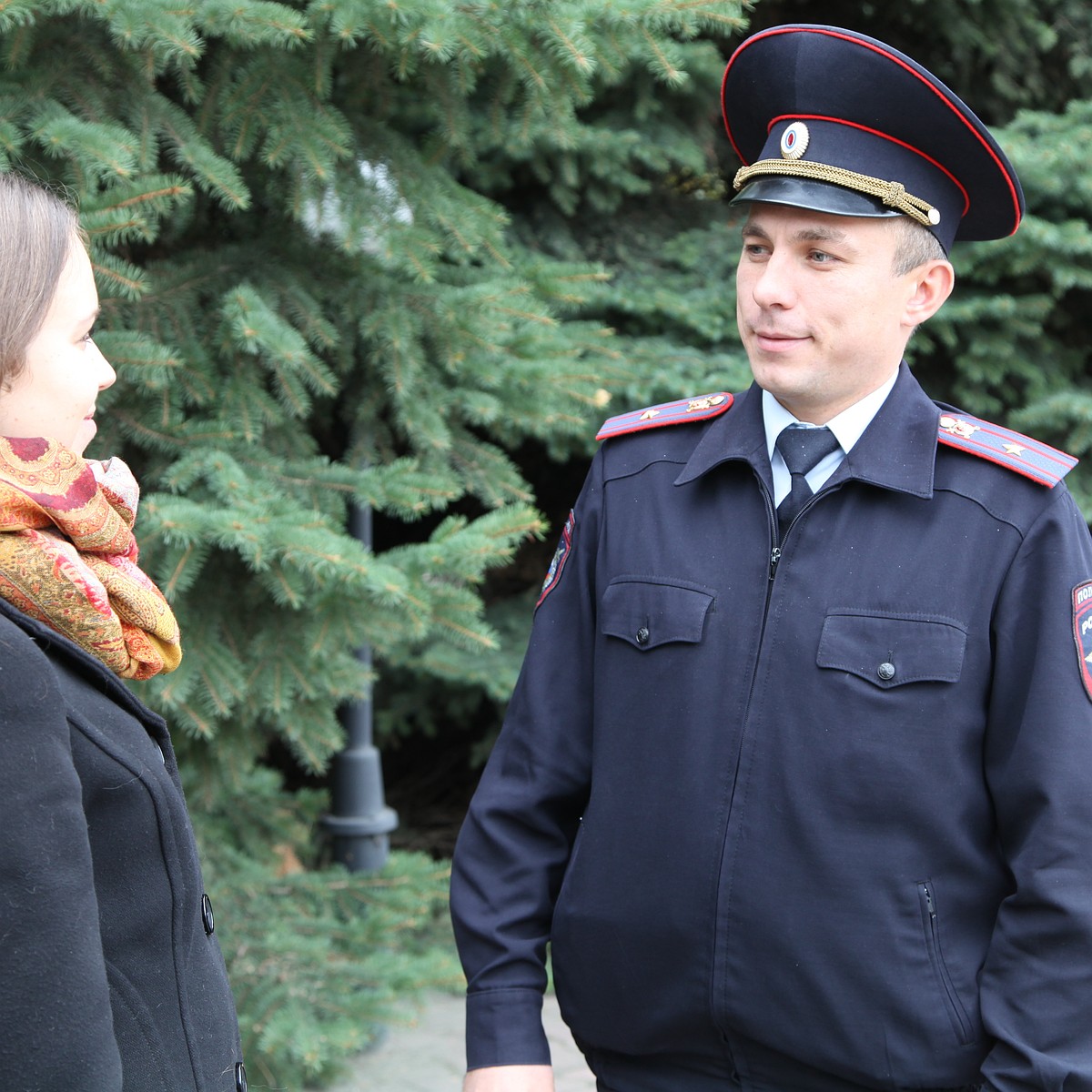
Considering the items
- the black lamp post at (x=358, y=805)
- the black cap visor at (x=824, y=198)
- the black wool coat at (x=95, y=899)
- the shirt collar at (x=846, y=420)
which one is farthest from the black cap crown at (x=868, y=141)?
Result: the black lamp post at (x=358, y=805)

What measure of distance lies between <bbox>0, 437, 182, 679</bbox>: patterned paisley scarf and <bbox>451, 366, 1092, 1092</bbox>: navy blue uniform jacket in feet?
2.07

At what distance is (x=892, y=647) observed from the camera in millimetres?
1637

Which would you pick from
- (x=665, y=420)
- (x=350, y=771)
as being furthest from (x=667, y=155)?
(x=665, y=420)

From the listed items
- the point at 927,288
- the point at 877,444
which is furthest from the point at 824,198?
the point at 877,444

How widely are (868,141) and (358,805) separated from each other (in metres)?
2.98

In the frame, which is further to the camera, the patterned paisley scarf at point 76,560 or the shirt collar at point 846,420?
the shirt collar at point 846,420

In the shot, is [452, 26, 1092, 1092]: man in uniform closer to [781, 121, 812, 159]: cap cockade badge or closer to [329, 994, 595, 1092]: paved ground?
[781, 121, 812, 159]: cap cockade badge

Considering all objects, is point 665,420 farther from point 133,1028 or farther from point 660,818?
point 133,1028

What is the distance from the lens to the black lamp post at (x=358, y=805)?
4.10 m

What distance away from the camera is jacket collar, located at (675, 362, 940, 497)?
1713 millimetres

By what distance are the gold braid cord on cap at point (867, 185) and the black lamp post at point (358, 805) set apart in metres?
2.70

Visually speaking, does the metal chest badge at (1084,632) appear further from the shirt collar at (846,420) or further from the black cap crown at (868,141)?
the black cap crown at (868,141)

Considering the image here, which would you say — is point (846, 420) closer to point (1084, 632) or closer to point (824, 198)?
point (824, 198)

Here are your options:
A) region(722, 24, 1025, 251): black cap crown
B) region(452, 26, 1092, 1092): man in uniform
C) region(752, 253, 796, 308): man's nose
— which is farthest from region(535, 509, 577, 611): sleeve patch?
region(722, 24, 1025, 251): black cap crown
